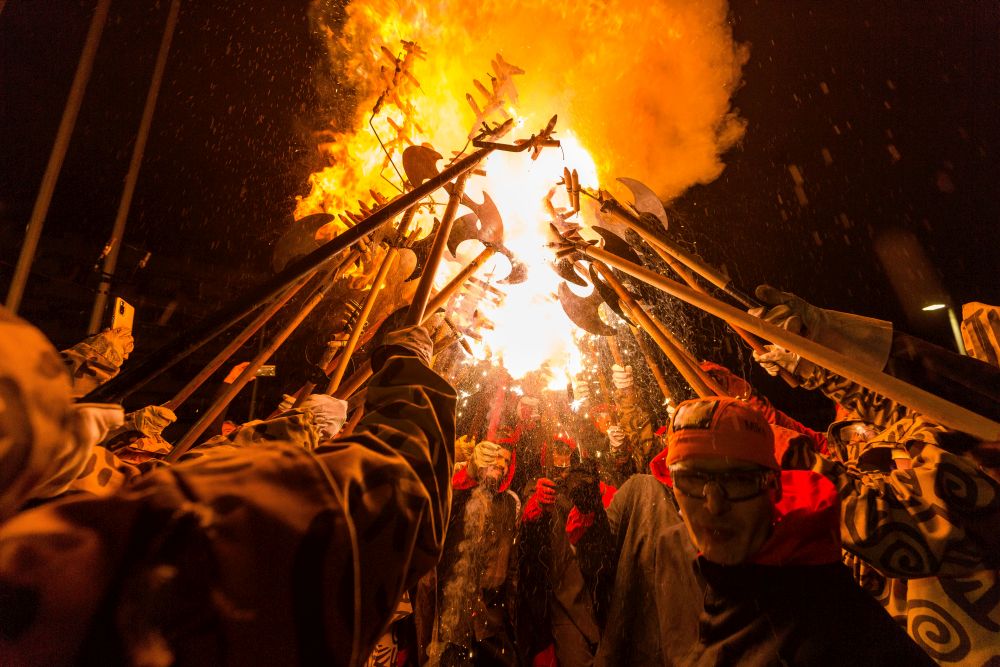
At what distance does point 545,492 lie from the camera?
6.22 meters

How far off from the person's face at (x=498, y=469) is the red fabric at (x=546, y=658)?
2.25m

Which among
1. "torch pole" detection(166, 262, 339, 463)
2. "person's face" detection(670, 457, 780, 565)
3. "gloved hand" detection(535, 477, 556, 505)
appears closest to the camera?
"person's face" detection(670, 457, 780, 565)

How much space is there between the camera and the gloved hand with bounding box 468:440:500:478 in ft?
21.4

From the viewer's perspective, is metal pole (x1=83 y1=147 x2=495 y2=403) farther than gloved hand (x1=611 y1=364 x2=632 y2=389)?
No

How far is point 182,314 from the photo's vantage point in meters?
13.8

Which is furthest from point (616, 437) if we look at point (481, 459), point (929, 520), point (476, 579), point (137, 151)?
point (137, 151)

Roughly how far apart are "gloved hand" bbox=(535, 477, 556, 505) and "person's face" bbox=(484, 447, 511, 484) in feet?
2.02

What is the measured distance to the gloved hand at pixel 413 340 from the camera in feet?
6.42

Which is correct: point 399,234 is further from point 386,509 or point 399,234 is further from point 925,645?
point 925,645


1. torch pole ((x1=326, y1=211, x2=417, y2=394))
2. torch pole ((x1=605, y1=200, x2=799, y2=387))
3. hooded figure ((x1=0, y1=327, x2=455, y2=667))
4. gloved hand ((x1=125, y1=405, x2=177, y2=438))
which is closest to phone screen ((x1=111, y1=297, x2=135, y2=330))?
gloved hand ((x1=125, y1=405, x2=177, y2=438))

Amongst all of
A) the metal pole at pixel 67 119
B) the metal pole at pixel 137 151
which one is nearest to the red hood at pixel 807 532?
the metal pole at pixel 67 119

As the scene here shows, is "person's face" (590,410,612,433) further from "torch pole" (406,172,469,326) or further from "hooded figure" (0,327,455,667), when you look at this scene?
"hooded figure" (0,327,455,667)

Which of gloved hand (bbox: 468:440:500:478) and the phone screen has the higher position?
the phone screen

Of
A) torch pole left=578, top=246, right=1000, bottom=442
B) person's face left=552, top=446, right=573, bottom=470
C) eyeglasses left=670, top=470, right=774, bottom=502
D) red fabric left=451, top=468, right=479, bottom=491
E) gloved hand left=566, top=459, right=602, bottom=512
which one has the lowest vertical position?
red fabric left=451, top=468, right=479, bottom=491
